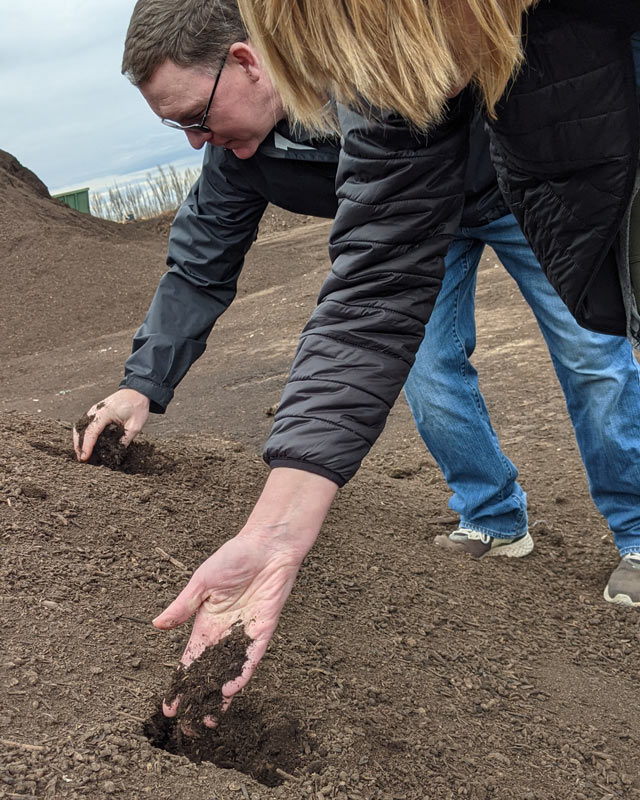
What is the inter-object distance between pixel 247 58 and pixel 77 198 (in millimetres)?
16738

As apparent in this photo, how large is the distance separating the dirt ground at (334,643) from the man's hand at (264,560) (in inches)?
12.6

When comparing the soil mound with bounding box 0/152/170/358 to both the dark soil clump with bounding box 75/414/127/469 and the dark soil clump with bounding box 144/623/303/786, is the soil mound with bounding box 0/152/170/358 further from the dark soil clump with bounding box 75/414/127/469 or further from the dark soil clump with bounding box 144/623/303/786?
the dark soil clump with bounding box 144/623/303/786

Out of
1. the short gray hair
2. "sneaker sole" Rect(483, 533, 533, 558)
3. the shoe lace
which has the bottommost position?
"sneaker sole" Rect(483, 533, 533, 558)

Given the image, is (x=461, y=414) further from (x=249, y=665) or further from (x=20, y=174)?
(x=20, y=174)

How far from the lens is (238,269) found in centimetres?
313

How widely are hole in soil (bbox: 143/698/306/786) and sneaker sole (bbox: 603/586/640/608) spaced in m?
1.35

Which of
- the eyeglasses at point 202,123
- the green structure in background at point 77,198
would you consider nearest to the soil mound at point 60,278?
the green structure in background at point 77,198

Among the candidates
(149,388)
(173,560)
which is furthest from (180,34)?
(173,560)

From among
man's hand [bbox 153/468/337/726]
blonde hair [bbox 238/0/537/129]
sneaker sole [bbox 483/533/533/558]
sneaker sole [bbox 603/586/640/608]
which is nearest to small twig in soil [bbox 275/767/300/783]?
man's hand [bbox 153/468/337/726]

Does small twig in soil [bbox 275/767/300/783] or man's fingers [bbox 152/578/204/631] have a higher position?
man's fingers [bbox 152/578/204/631]

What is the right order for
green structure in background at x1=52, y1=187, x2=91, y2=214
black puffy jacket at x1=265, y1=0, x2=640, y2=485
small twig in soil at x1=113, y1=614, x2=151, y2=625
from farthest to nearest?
1. green structure in background at x1=52, y1=187, x2=91, y2=214
2. small twig in soil at x1=113, y1=614, x2=151, y2=625
3. black puffy jacket at x1=265, y1=0, x2=640, y2=485

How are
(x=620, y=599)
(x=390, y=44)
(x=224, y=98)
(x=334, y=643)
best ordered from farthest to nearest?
1. (x=620, y=599)
2. (x=224, y=98)
3. (x=334, y=643)
4. (x=390, y=44)

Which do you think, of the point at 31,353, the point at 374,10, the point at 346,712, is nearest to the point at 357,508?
the point at 346,712

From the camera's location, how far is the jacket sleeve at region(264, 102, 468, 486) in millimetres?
1646
